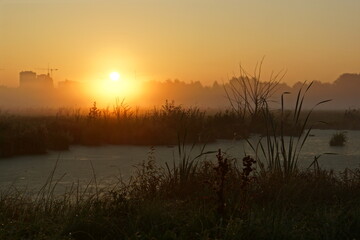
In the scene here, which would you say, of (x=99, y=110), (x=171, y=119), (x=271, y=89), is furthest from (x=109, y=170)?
(x=99, y=110)

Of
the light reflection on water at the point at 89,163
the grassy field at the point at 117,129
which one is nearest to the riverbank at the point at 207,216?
the light reflection on water at the point at 89,163

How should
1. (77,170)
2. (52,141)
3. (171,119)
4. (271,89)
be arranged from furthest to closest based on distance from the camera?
1. (171,119)
2. (52,141)
3. (77,170)
4. (271,89)

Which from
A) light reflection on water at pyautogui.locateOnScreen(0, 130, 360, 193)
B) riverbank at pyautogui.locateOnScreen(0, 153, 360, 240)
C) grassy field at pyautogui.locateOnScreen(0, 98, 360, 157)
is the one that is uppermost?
grassy field at pyautogui.locateOnScreen(0, 98, 360, 157)

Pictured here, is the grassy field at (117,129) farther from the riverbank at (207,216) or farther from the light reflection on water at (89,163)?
the riverbank at (207,216)

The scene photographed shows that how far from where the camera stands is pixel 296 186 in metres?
5.38

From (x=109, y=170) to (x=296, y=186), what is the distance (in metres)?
4.04

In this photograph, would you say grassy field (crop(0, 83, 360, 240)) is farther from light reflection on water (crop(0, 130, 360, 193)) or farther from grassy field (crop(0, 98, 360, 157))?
grassy field (crop(0, 98, 360, 157))

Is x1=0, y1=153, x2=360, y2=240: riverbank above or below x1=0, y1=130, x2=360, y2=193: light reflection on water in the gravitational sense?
below

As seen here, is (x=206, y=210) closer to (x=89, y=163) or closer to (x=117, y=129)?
(x=89, y=163)

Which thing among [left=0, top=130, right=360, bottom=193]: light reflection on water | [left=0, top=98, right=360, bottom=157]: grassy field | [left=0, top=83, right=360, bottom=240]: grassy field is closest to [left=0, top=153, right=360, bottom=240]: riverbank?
[left=0, top=83, right=360, bottom=240]: grassy field

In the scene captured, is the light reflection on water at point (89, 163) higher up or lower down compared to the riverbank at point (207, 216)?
higher up

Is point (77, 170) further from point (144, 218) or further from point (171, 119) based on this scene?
point (171, 119)

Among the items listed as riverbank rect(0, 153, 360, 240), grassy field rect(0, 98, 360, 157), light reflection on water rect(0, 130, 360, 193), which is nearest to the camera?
riverbank rect(0, 153, 360, 240)

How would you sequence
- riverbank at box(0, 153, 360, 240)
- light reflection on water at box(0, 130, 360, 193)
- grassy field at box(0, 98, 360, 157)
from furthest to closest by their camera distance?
grassy field at box(0, 98, 360, 157), light reflection on water at box(0, 130, 360, 193), riverbank at box(0, 153, 360, 240)
